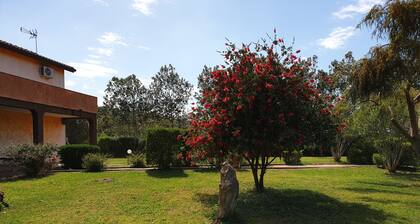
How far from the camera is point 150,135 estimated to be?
1628cm

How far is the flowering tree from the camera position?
9.08m

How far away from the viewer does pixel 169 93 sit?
46281 millimetres

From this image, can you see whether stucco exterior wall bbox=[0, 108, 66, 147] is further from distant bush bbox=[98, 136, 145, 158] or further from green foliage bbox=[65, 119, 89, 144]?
green foliage bbox=[65, 119, 89, 144]

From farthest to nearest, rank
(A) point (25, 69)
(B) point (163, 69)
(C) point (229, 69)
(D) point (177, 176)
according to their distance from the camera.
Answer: (B) point (163, 69) → (A) point (25, 69) → (D) point (177, 176) → (C) point (229, 69)

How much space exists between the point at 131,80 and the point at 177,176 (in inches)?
1368

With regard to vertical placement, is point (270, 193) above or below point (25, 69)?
below

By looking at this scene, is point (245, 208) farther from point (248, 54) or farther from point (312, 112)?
point (248, 54)

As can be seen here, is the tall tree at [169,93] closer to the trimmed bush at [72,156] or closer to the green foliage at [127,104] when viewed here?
the green foliage at [127,104]

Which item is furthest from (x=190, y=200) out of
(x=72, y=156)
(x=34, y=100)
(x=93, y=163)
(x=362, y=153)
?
(x=362, y=153)

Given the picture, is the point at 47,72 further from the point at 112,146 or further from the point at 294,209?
the point at 294,209

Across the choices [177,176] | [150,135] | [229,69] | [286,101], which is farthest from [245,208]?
[150,135]

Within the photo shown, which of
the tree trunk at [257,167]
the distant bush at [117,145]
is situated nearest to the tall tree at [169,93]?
the distant bush at [117,145]

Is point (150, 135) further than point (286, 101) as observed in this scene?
Yes

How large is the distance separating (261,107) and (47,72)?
1655 cm
